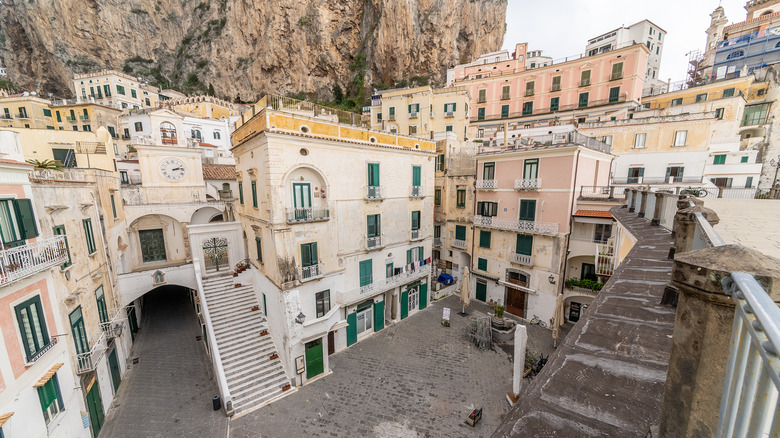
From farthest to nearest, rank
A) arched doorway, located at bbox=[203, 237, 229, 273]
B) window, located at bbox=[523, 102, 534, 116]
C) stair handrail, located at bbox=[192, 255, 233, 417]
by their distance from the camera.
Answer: window, located at bbox=[523, 102, 534, 116] < arched doorway, located at bbox=[203, 237, 229, 273] < stair handrail, located at bbox=[192, 255, 233, 417]

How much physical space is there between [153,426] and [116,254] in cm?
1083

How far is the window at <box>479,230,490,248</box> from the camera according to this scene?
72.8 feet

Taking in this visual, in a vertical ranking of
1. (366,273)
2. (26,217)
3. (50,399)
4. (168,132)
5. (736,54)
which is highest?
(736,54)

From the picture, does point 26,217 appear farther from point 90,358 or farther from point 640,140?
point 640,140

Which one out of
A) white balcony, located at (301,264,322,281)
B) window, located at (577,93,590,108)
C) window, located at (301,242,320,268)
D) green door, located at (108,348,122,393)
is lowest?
green door, located at (108,348,122,393)

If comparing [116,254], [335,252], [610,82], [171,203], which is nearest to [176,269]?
[116,254]

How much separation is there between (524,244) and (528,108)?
74.2 ft

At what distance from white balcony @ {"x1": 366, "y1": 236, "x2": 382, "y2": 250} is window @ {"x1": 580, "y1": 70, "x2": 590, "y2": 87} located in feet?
100

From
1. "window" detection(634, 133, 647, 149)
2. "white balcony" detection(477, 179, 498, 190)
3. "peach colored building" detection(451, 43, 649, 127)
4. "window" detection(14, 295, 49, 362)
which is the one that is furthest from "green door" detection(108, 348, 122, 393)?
"window" detection(634, 133, 647, 149)

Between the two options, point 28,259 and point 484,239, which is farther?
point 484,239

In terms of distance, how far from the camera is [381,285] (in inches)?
731

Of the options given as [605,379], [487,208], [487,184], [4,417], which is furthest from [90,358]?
[487,184]

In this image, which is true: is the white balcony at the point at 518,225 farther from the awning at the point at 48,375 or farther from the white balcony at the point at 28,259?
the awning at the point at 48,375

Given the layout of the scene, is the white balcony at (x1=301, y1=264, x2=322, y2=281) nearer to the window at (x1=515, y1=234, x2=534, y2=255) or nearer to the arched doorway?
the arched doorway
